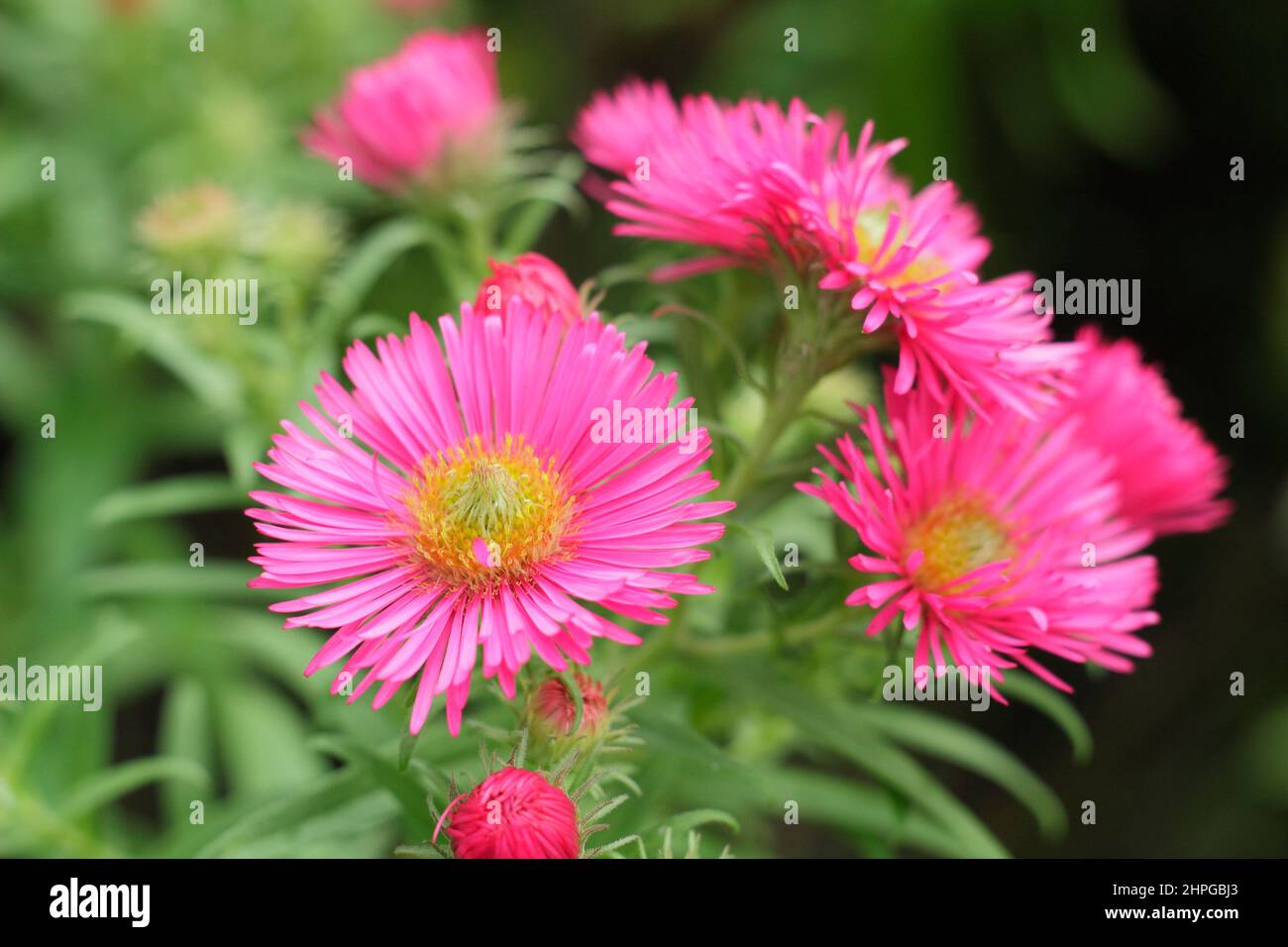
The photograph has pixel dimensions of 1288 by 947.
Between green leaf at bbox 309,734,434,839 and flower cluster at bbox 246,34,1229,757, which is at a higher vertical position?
flower cluster at bbox 246,34,1229,757

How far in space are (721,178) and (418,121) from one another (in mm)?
441

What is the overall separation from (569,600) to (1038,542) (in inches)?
15.4

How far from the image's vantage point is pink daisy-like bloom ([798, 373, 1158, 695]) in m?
0.78

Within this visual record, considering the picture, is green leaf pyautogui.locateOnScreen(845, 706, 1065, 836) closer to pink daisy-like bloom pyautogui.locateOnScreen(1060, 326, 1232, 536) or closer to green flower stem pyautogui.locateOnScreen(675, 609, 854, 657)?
green flower stem pyautogui.locateOnScreen(675, 609, 854, 657)

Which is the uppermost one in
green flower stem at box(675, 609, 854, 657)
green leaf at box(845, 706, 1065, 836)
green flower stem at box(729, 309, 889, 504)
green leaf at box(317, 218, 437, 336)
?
green leaf at box(317, 218, 437, 336)

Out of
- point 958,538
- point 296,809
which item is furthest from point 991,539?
point 296,809

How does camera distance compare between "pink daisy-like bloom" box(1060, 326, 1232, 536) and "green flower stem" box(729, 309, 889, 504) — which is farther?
"pink daisy-like bloom" box(1060, 326, 1232, 536)

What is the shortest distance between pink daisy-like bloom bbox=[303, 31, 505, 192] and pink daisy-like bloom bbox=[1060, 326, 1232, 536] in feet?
2.10

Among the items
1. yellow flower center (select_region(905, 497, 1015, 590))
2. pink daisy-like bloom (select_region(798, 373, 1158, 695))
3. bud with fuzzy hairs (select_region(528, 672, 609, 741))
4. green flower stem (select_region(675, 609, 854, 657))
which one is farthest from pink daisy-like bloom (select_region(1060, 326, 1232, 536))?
bud with fuzzy hairs (select_region(528, 672, 609, 741))

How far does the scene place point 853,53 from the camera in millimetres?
2373

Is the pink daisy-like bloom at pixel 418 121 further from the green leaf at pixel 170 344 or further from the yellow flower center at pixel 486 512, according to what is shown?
the yellow flower center at pixel 486 512

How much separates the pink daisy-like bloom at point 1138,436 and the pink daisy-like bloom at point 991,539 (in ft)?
0.10
